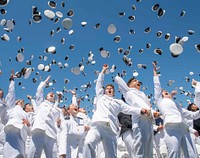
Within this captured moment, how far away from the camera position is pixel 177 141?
21.8 ft

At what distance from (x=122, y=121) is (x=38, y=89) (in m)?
2.62

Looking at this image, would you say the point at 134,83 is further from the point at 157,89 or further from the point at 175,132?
the point at 175,132

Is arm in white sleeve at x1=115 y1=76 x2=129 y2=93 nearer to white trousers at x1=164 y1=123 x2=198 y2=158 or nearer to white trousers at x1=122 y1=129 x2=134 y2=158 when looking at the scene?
white trousers at x1=122 y1=129 x2=134 y2=158

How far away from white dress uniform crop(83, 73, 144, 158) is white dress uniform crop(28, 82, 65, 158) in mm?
1672

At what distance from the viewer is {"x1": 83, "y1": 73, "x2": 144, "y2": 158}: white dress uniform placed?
20.7 ft

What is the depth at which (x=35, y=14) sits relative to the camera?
11.9 metres

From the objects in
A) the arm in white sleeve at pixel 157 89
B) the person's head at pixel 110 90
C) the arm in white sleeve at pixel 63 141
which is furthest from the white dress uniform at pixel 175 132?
the arm in white sleeve at pixel 63 141

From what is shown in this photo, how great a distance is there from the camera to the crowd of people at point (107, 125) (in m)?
6.65

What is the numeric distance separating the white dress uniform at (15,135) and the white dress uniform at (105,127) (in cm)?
247

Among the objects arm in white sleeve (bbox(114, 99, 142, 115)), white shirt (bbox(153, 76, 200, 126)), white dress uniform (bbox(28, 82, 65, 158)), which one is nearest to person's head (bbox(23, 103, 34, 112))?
white dress uniform (bbox(28, 82, 65, 158))

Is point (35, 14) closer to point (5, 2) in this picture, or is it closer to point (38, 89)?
point (5, 2)

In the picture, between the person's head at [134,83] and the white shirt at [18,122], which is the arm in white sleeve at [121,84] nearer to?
the person's head at [134,83]

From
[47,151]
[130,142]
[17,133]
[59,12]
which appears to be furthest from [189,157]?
[59,12]

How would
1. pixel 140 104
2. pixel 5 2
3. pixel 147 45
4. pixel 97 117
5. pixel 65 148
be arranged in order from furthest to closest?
pixel 147 45 < pixel 5 2 < pixel 65 148 < pixel 140 104 < pixel 97 117
